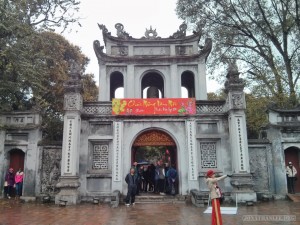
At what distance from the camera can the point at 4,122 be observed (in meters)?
14.3

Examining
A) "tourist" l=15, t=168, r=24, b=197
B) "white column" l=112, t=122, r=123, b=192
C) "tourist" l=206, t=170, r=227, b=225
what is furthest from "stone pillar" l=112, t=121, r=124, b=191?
"tourist" l=206, t=170, r=227, b=225

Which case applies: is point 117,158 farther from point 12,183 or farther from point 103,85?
point 12,183

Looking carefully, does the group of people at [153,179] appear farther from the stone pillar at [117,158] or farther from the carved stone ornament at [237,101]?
the carved stone ornament at [237,101]

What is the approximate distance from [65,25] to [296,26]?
13.3 metres

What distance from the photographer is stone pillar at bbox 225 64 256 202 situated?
496 inches

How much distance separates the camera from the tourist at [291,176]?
13.7 meters

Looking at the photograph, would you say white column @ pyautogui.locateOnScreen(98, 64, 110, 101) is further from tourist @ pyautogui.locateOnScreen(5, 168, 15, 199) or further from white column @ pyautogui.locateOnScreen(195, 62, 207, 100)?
tourist @ pyautogui.locateOnScreen(5, 168, 15, 199)

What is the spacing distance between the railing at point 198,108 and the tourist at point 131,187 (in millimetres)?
3312

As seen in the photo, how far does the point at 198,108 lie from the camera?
14.2m

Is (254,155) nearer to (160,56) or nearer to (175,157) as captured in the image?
(175,157)

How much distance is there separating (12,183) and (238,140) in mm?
10127

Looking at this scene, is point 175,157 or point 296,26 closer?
point 175,157

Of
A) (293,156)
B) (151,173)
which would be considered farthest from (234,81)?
(151,173)

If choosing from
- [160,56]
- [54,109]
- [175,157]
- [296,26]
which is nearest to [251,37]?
[296,26]
